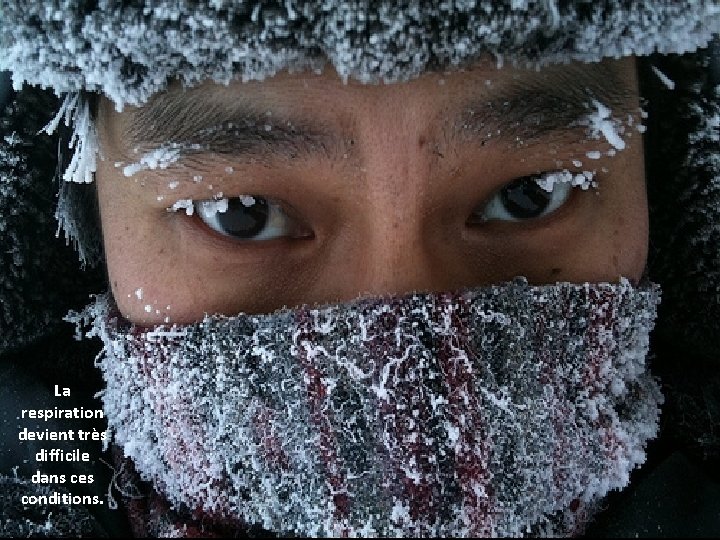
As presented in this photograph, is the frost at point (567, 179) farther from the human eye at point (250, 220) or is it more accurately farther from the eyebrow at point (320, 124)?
the human eye at point (250, 220)

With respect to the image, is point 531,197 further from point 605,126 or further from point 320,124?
point 320,124

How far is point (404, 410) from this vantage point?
825 millimetres

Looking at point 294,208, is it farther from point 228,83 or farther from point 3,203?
point 3,203

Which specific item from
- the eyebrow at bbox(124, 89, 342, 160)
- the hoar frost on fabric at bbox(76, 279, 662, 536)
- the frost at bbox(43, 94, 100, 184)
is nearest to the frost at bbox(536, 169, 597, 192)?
the hoar frost on fabric at bbox(76, 279, 662, 536)

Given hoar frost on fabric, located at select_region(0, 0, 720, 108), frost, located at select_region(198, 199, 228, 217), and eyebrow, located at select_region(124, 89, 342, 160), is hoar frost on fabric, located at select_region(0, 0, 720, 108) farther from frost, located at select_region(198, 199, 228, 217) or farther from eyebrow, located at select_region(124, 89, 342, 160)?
frost, located at select_region(198, 199, 228, 217)

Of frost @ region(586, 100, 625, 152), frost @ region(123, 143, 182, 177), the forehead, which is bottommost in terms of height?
frost @ region(123, 143, 182, 177)

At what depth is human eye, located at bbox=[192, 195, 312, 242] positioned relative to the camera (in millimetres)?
971

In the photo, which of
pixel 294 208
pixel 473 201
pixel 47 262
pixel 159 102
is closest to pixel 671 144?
pixel 473 201

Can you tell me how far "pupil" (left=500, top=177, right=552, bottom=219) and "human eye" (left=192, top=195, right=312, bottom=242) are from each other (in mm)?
258

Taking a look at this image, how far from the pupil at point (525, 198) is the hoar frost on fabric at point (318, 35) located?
0.21m

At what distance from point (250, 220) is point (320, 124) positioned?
0.18 meters

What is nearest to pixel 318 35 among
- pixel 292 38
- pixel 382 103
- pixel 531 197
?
pixel 292 38

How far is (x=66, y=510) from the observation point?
104 cm

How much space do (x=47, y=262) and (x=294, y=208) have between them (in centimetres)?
48
